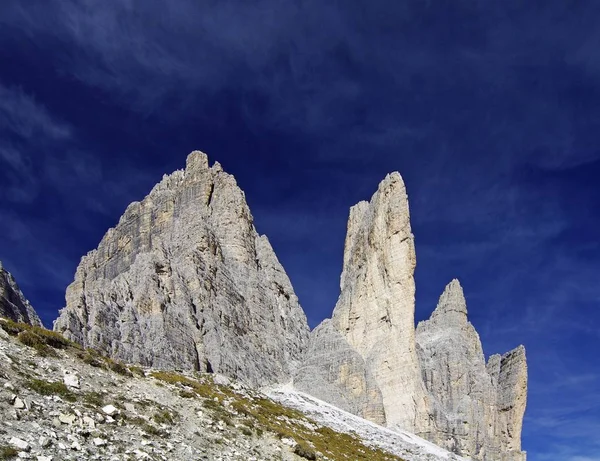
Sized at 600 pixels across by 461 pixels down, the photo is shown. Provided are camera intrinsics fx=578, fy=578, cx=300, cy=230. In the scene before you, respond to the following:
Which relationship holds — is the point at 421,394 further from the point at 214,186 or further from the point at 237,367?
the point at 214,186

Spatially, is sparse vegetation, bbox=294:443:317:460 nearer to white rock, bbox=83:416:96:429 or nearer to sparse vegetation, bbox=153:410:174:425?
sparse vegetation, bbox=153:410:174:425

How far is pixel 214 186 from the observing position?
13300 centimetres

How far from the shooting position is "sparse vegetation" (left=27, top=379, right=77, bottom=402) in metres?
22.6

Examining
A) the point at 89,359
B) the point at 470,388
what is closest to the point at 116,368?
the point at 89,359

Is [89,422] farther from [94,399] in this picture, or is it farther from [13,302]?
[13,302]

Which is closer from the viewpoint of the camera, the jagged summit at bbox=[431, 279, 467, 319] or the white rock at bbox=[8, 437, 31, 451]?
the white rock at bbox=[8, 437, 31, 451]

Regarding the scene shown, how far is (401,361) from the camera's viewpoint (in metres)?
96.7

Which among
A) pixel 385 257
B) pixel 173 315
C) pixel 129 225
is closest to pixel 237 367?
pixel 173 315

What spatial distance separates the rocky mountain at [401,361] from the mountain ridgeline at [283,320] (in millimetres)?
251

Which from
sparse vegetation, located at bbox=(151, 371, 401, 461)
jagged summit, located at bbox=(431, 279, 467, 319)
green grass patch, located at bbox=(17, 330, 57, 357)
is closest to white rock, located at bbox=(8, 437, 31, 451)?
green grass patch, located at bbox=(17, 330, 57, 357)

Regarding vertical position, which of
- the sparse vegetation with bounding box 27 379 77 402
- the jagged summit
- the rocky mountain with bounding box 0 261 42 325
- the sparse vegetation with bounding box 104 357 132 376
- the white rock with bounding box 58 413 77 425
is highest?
the jagged summit

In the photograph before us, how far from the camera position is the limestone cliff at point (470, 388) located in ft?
357

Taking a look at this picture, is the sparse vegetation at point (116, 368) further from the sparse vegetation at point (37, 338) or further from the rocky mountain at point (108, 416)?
the sparse vegetation at point (37, 338)

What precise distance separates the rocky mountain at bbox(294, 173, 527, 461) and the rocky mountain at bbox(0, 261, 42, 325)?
4953cm
